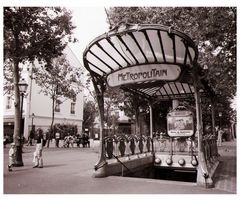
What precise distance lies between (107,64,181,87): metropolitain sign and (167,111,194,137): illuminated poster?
4.16 metres

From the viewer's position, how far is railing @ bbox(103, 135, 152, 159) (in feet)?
30.3

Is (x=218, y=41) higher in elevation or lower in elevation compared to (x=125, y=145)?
higher

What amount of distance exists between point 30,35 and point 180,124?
7.35 metres

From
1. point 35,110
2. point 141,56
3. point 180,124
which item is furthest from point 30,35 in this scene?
point 35,110

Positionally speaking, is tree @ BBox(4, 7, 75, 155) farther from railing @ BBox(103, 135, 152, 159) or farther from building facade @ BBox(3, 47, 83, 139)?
building facade @ BBox(3, 47, 83, 139)

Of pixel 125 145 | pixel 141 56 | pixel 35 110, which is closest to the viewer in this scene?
pixel 141 56

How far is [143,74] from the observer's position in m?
7.98

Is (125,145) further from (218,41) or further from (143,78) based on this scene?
(218,41)

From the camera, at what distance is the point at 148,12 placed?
1311 centimetres

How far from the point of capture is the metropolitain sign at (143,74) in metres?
7.62

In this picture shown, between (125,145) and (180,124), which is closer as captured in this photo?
(125,145)

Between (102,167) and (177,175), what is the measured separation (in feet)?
17.5
